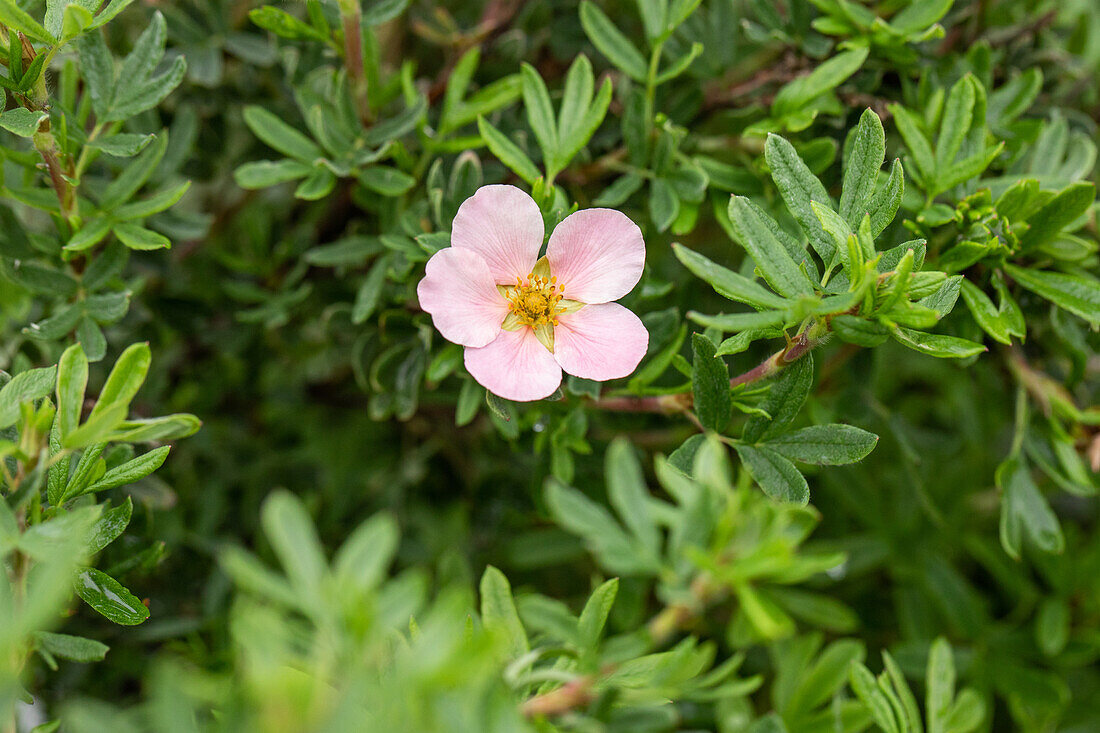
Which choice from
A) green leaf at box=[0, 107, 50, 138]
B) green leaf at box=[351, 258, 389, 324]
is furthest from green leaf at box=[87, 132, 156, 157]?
green leaf at box=[351, 258, 389, 324]

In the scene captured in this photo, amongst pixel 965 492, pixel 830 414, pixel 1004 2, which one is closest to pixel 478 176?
pixel 830 414

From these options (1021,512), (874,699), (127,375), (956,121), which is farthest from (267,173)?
(1021,512)

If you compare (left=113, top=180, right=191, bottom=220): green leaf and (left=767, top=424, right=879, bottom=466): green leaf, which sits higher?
(left=113, top=180, right=191, bottom=220): green leaf

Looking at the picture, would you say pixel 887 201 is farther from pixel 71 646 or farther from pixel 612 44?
pixel 71 646

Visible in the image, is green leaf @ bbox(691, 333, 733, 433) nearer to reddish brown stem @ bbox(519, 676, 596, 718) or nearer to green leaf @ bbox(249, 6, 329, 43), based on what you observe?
reddish brown stem @ bbox(519, 676, 596, 718)

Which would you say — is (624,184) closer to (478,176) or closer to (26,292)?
(478,176)

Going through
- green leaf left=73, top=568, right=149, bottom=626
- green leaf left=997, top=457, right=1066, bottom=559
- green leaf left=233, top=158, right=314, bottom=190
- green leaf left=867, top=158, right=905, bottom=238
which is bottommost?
green leaf left=997, top=457, right=1066, bottom=559

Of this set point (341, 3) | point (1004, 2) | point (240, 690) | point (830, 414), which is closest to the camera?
point (240, 690)
